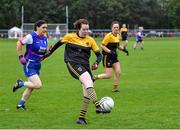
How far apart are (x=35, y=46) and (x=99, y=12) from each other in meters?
Result: 77.7

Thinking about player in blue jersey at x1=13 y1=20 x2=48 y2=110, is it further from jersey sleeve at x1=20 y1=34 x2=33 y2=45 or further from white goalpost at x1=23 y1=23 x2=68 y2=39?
white goalpost at x1=23 y1=23 x2=68 y2=39

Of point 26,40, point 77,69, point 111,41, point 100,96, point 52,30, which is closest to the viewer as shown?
point 77,69

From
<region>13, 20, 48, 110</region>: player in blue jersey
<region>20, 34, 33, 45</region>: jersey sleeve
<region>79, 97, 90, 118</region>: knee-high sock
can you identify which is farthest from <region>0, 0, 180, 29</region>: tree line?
<region>79, 97, 90, 118</region>: knee-high sock

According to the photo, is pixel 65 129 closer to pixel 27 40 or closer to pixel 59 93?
pixel 27 40

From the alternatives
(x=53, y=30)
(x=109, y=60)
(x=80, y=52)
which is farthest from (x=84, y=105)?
(x=53, y=30)

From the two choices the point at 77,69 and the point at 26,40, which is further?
the point at 26,40

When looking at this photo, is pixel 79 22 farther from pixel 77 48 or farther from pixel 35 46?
pixel 35 46

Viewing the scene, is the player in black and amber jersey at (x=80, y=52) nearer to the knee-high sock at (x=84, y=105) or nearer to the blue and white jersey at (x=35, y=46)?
the knee-high sock at (x=84, y=105)

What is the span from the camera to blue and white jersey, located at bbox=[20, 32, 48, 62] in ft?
36.7

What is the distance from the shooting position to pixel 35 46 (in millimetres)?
11242

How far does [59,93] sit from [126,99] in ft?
7.33

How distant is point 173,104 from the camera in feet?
40.0

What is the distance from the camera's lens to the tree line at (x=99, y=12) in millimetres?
82463

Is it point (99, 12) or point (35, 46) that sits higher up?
point (35, 46)
